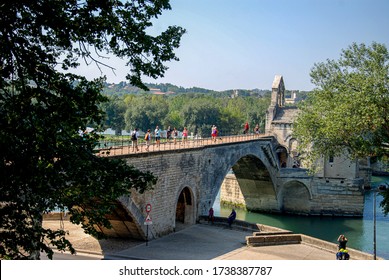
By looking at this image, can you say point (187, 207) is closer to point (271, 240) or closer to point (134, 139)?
point (271, 240)

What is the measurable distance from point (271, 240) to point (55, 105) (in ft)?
51.4

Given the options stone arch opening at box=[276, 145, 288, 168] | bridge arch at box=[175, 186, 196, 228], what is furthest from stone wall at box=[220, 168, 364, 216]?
bridge arch at box=[175, 186, 196, 228]

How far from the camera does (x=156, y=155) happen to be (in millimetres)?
22719

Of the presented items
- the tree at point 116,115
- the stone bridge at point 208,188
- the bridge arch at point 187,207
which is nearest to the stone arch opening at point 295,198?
the stone bridge at point 208,188

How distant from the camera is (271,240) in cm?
A: 2255

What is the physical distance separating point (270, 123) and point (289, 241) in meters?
25.5

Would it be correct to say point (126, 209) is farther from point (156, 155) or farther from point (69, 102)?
point (69, 102)

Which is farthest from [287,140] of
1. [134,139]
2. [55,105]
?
[55,105]

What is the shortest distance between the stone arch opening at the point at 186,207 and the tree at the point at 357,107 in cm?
615

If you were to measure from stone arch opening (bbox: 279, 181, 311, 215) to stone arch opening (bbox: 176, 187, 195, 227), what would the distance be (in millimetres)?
16996

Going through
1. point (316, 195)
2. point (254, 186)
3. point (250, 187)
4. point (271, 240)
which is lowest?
point (271, 240)

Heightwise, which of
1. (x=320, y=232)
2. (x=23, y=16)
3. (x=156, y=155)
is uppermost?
(x=23, y=16)

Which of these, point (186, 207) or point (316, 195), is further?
point (316, 195)

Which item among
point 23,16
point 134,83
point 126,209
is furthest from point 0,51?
point 126,209
